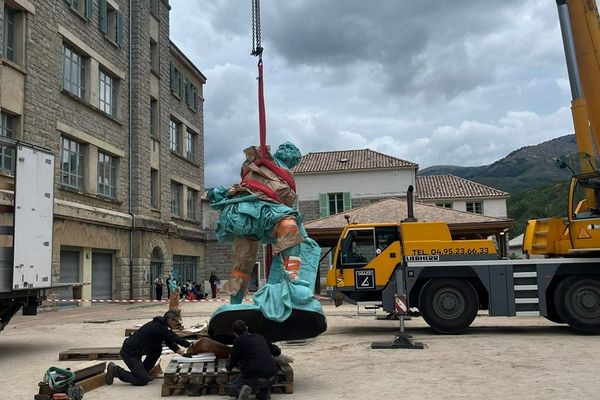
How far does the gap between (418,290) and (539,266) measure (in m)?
2.53

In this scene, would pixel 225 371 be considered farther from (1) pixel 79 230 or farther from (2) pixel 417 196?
(2) pixel 417 196

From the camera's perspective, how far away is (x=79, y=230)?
71.8 feet

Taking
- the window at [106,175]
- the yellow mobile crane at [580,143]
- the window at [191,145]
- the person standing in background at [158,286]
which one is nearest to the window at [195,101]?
the window at [191,145]

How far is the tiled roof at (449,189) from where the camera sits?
42.5 meters

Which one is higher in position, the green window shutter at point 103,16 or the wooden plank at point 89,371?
the green window shutter at point 103,16

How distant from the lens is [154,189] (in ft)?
96.7

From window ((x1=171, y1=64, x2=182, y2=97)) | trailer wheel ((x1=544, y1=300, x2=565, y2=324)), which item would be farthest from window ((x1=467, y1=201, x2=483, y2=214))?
trailer wheel ((x1=544, y1=300, x2=565, y2=324))

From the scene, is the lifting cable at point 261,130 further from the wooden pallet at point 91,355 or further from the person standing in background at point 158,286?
the person standing in background at point 158,286

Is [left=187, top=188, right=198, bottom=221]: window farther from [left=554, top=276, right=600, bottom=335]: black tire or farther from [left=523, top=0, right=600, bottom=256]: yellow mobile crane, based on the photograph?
[left=554, top=276, right=600, bottom=335]: black tire

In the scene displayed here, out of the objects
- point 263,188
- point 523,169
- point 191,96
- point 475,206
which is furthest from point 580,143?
point 523,169

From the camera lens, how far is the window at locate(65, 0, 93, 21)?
2265cm

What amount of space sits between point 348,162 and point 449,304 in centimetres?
3045

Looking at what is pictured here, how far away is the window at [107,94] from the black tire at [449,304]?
57.2ft

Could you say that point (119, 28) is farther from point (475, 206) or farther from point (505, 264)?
point (475, 206)
